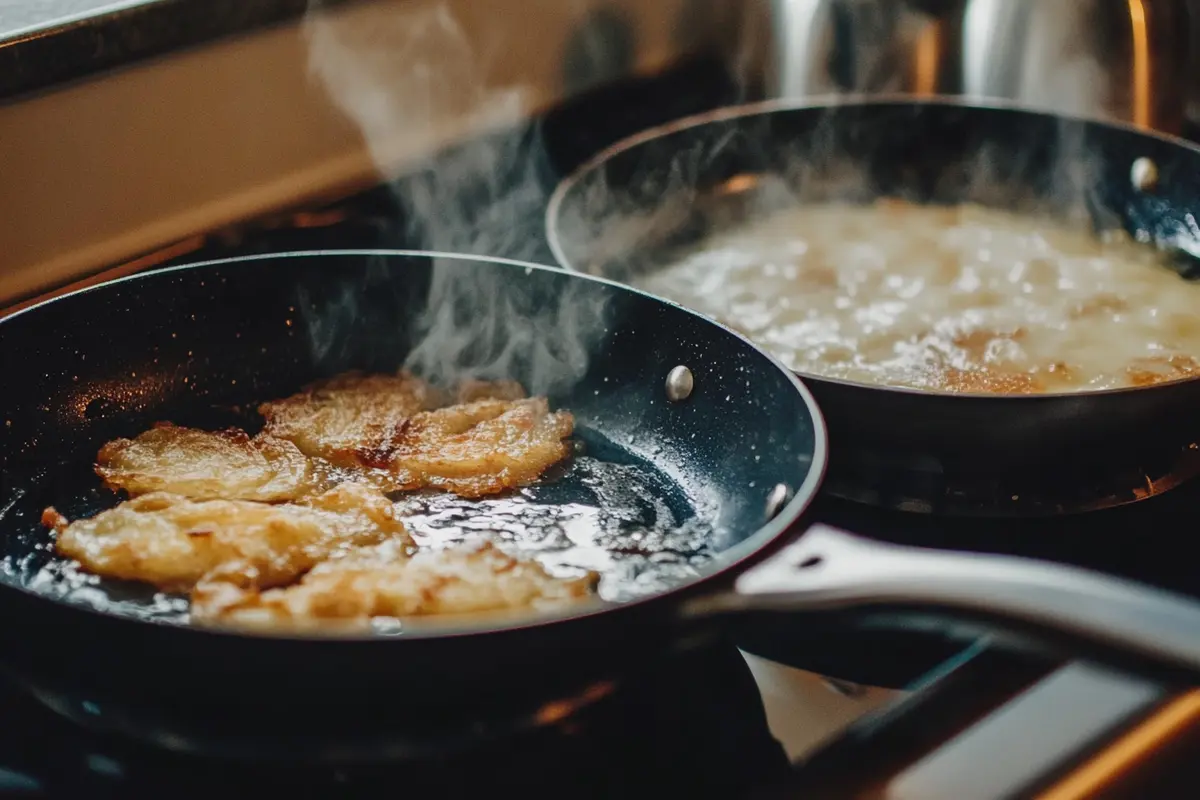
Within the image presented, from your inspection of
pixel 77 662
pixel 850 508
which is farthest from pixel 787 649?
pixel 77 662

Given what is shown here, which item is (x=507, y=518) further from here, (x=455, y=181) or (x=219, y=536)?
(x=455, y=181)

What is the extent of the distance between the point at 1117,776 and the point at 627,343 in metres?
0.55

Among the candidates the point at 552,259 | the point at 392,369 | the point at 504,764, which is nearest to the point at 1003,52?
the point at 552,259

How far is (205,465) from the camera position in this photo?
3.09 ft

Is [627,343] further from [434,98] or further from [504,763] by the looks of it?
[434,98]

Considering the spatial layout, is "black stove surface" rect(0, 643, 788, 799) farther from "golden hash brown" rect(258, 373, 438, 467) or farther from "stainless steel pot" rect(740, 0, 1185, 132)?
"stainless steel pot" rect(740, 0, 1185, 132)

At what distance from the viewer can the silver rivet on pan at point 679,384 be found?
3.34 feet

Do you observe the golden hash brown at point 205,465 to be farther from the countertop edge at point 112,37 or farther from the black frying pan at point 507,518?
the countertop edge at point 112,37

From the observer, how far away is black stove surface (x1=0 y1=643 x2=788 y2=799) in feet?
2.21

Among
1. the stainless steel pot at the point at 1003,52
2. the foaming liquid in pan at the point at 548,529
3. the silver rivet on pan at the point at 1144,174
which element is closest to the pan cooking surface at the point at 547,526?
the foaming liquid in pan at the point at 548,529

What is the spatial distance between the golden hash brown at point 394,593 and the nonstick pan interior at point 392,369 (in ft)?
0.17

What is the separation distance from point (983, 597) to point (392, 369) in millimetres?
686

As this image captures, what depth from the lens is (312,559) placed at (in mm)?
809

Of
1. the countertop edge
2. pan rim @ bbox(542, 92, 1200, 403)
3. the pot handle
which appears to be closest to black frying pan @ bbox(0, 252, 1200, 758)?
the pot handle
